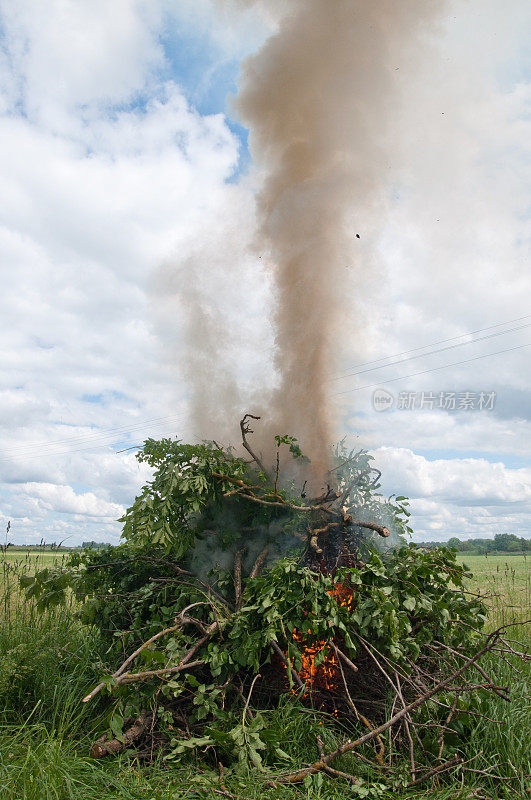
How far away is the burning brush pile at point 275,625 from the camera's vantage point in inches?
148

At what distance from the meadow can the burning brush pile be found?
102 mm

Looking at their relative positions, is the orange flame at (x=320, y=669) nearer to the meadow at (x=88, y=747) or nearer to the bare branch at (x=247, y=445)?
the meadow at (x=88, y=747)

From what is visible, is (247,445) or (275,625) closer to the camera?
(275,625)

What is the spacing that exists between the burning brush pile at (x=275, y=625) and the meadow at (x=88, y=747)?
10 centimetres

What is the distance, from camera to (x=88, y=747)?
4062 millimetres

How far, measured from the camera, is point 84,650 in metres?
5.49

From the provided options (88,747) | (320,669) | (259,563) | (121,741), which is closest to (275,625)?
(320,669)

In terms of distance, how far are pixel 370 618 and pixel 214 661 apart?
126cm

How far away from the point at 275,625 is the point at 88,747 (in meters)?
1.71

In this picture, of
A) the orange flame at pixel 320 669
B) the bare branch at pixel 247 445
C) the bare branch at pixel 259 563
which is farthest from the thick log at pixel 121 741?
the bare branch at pixel 247 445

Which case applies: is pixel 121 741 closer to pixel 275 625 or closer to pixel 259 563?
pixel 275 625

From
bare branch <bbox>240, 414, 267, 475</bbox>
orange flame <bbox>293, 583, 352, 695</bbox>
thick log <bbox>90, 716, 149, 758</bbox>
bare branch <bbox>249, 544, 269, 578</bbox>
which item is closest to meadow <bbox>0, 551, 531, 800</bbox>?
thick log <bbox>90, 716, 149, 758</bbox>

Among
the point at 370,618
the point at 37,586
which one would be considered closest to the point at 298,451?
the point at 370,618

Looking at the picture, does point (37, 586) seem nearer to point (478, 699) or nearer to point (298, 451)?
point (298, 451)
